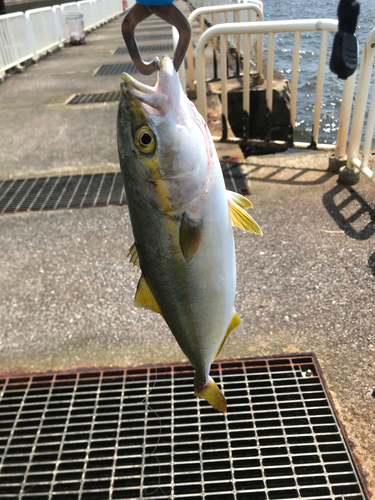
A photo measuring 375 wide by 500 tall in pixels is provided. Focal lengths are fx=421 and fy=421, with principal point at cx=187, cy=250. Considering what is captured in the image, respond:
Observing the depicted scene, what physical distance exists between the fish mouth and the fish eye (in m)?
0.06

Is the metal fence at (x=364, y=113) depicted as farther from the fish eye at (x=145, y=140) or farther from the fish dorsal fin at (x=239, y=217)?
the fish eye at (x=145, y=140)

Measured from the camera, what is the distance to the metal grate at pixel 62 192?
197 inches

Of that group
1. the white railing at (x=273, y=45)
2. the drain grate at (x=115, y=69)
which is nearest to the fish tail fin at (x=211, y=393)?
the white railing at (x=273, y=45)

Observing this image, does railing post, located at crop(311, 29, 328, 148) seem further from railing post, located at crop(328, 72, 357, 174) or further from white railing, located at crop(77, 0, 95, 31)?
white railing, located at crop(77, 0, 95, 31)

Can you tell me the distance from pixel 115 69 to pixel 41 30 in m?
4.20

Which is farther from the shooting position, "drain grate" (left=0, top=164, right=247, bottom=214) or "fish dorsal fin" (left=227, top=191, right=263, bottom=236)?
"drain grate" (left=0, top=164, right=247, bottom=214)

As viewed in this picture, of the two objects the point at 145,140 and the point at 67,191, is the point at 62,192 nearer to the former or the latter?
the point at 67,191

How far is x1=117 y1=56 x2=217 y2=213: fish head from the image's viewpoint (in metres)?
1.30

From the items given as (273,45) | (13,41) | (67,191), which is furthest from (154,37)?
(67,191)

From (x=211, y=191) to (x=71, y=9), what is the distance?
1851 centimetres

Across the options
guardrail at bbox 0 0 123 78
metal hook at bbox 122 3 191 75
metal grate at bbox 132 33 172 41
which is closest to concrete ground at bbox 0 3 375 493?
metal hook at bbox 122 3 191 75

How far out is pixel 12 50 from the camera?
11.5 meters

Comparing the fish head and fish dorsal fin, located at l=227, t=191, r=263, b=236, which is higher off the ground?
the fish head

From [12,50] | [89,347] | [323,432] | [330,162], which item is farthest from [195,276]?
[12,50]
